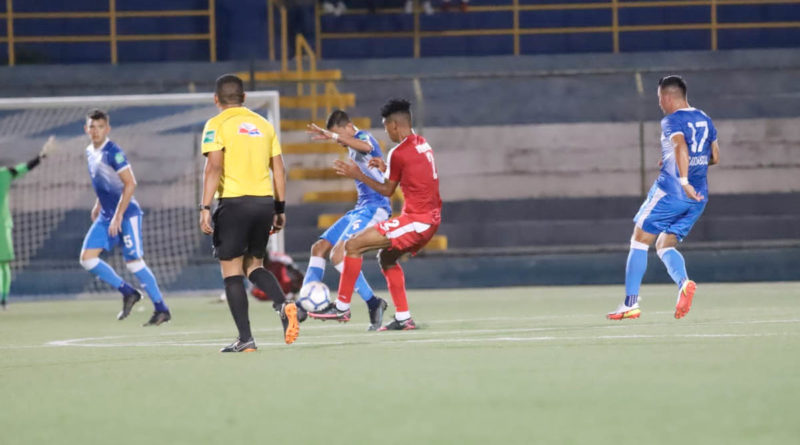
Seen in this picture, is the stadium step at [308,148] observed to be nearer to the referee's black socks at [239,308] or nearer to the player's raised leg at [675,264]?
the player's raised leg at [675,264]

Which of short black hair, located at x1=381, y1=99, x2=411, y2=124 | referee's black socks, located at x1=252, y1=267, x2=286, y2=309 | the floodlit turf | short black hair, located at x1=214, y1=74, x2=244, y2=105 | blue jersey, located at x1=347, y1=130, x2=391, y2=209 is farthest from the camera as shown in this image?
blue jersey, located at x1=347, y1=130, x2=391, y2=209

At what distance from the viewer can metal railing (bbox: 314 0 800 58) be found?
23.5 m

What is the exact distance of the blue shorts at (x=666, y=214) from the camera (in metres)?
9.65

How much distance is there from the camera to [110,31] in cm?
2398

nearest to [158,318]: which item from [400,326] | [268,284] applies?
[400,326]

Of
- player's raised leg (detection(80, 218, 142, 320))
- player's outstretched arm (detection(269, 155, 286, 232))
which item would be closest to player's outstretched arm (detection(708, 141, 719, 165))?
player's outstretched arm (detection(269, 155, 286, 232))

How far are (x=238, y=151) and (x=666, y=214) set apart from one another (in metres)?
3.68

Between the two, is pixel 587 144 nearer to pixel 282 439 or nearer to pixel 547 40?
pixel 547 40

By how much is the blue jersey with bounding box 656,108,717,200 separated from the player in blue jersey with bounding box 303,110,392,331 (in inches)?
88.8

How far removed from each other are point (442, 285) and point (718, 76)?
741 cm

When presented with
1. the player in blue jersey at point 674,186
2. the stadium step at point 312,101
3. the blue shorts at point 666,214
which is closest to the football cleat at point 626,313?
the player in blue jersey at point 674,186

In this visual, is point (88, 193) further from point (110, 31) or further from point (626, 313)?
point (626, 313)

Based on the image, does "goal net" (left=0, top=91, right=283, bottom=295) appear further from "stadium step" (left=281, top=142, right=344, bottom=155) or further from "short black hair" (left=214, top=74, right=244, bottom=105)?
"short black hair" (left=214, top=74, right=244, bottom=105)

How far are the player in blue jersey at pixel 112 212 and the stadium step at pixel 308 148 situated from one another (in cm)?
799
